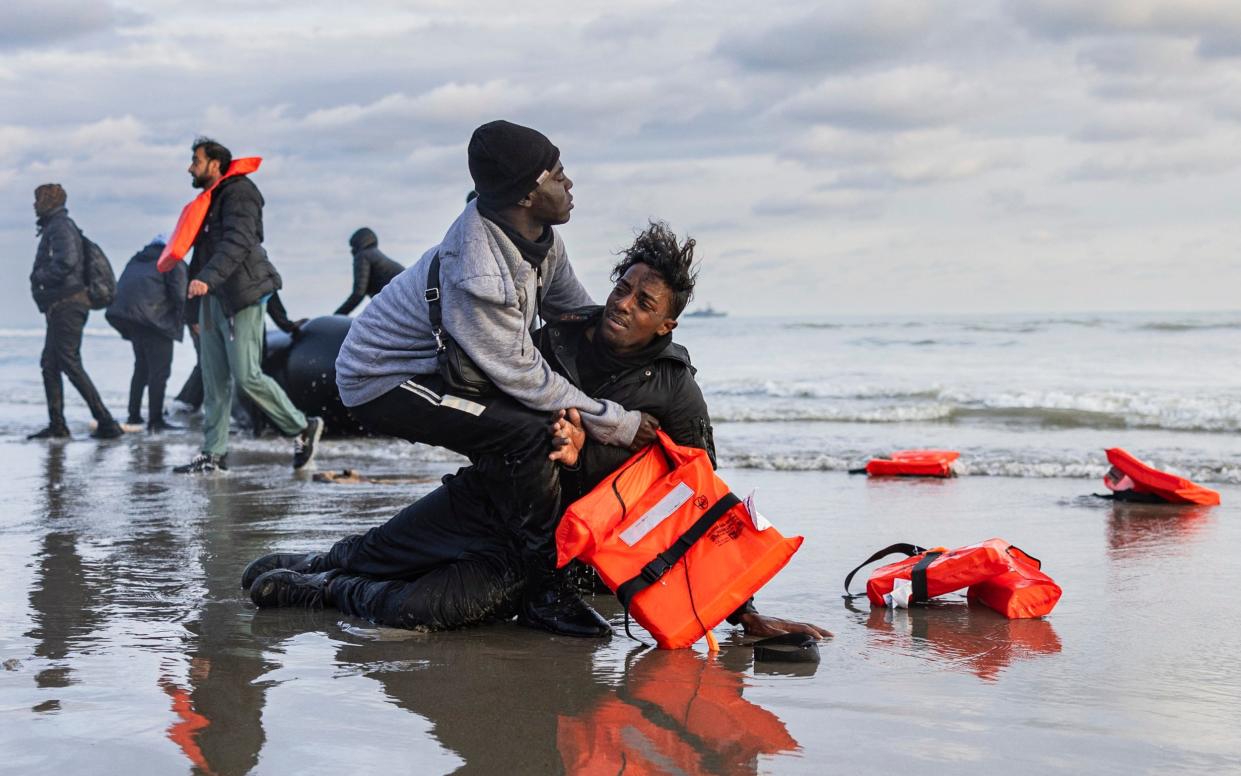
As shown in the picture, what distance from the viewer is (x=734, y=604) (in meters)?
3.93

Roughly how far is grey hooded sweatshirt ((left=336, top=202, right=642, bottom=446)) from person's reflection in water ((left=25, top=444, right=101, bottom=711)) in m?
1.14

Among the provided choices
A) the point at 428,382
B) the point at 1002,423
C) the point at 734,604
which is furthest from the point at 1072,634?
the point at 1002,423

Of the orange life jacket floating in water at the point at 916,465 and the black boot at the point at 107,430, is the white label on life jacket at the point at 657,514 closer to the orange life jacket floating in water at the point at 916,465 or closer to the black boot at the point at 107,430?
the orange life jacket floating in water at the point at 916,465

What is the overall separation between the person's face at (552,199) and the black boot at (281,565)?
5.23ft

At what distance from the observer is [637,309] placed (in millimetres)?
4207

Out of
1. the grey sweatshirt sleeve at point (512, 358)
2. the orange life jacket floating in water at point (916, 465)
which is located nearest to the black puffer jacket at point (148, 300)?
the orange life jacket floating in water at point (916, 465)

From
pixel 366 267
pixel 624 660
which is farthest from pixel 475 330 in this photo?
pixel 366 267

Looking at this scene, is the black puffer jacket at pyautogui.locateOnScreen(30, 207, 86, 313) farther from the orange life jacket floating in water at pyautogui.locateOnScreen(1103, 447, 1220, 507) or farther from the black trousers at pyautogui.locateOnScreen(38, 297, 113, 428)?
the orange life jacket floating in water at pyautogui.locateOnScreen(1103, 447, 1220, 507)

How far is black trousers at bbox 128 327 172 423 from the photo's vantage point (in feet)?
42.4

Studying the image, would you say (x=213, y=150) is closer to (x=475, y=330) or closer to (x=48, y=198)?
(x=48, y=198)

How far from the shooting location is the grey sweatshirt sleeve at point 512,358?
156 inches

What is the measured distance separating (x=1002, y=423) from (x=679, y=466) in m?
9.42

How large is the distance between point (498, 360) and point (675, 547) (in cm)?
80

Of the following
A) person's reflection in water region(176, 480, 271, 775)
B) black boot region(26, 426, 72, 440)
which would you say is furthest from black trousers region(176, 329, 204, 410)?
person's reflection in water region(176, 480, 271, 775)
